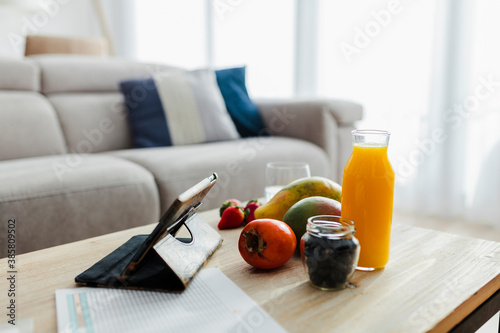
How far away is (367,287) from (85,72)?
1851mm

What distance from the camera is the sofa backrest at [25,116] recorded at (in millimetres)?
1703

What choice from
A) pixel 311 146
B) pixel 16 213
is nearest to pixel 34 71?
pixel 16 213

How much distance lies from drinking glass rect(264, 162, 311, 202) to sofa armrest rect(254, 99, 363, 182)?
104 cm

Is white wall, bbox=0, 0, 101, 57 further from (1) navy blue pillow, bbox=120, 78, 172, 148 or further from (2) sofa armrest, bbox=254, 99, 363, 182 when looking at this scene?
(2) sofa armrest, bbox=254, 99, 363, 182

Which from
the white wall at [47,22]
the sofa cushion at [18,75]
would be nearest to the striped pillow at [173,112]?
the sofa cushion at [18,75]

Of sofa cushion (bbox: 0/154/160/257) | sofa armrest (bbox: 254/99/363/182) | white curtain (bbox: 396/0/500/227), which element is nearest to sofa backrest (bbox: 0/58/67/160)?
sofa cushion (bbox: 0/154/160/257)

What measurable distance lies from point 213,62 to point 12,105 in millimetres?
2384

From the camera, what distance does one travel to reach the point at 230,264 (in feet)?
2.37

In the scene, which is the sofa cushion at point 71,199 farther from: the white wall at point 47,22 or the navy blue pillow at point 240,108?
the white wall at point 47,22

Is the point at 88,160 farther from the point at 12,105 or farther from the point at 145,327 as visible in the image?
the point at 145,327

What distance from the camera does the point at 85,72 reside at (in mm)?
2061

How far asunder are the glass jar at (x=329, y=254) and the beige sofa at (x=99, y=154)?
0.92 m

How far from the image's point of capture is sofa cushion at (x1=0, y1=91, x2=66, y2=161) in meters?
1.70

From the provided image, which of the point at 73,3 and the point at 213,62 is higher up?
the point at 73,3
